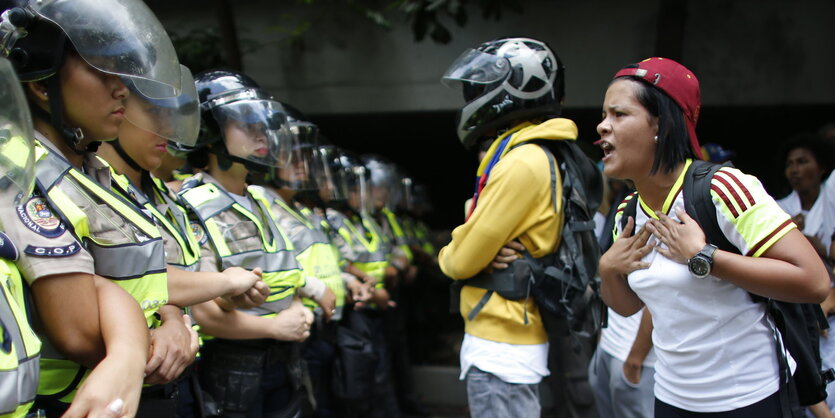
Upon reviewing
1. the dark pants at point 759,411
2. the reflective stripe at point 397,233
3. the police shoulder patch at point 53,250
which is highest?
the police shoulder patch at point 53,250

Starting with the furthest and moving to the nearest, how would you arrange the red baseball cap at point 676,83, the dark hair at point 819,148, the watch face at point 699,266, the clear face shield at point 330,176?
the clear face shield at point 330,176 < the dark hair at point 819,148 < the red baseball cap at point 676,83 < the watch face at point 699,266

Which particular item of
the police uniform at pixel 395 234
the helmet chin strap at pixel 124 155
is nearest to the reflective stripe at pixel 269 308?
the helmet chin strap at pixel 124 155

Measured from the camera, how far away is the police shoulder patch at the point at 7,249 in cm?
133

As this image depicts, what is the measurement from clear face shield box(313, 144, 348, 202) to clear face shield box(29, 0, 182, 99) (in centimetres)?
219

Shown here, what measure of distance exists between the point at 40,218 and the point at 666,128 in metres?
1.76

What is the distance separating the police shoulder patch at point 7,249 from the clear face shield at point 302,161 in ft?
7.51

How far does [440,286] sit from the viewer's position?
8.02 meters

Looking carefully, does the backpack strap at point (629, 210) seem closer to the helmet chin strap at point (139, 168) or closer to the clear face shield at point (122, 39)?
the clear face shield at point (122, 39)

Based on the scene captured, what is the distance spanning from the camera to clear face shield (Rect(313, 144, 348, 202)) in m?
4.44

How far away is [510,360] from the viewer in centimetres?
267

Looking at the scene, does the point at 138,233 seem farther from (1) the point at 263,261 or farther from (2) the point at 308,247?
(2) the point at 308,247

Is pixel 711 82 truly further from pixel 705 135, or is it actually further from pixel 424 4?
pixel 424 4

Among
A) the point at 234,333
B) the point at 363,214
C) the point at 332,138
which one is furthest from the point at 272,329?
the point at 332,138

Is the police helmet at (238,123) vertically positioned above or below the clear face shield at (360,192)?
above
